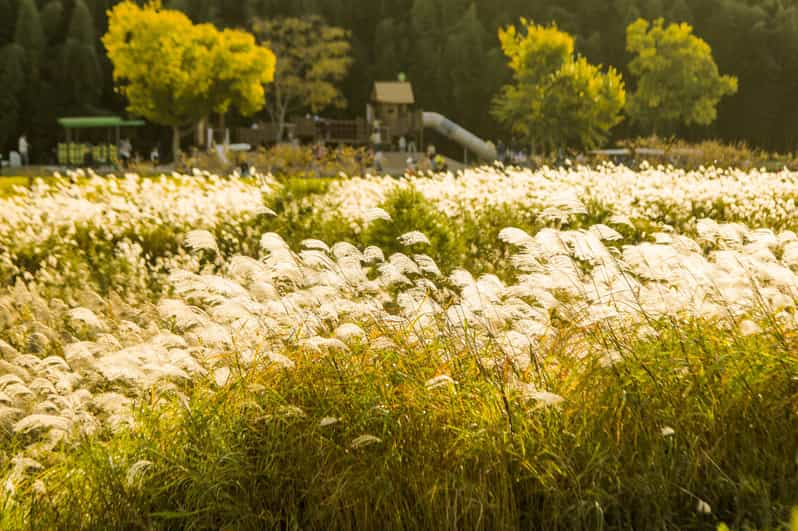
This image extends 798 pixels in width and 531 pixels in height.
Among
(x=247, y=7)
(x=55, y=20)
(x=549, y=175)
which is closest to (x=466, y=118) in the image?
(x=247, y=7)

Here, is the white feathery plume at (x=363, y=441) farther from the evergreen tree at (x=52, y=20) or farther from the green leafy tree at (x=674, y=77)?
the evergreen tree at (x=52, y=20)

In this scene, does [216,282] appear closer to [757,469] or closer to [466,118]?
[757,469]

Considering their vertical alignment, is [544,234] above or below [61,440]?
above

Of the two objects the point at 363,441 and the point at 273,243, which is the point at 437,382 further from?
the point at 273,243

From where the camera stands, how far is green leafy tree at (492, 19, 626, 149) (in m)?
37.4

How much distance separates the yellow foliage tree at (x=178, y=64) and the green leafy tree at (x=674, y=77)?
19.6 meters

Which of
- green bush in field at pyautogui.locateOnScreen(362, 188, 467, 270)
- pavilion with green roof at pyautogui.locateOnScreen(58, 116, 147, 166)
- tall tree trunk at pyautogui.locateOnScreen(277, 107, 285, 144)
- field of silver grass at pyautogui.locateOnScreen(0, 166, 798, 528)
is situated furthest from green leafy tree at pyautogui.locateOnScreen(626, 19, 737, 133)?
field of silver grass at pyautogui.locateOnScreen(0, 166, 798, 528)

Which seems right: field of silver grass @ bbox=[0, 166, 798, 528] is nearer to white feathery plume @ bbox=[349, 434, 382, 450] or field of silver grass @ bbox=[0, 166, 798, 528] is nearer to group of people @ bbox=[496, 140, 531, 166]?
white feathery plume @ bbox=[349, 434, 382, 450]

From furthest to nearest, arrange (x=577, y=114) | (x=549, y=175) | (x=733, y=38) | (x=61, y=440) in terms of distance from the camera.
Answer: (x=733, y=38) < (x=577, y=114) < (x=549, y=175) < (x=61, y=440)

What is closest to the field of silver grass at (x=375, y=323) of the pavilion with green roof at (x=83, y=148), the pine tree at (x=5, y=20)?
the pavilion with green roof at (x=83, y=148)

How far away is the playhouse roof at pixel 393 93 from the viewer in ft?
154

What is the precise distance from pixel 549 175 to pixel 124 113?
44.4m

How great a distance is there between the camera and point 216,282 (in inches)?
182

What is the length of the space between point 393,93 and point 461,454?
4445cm
